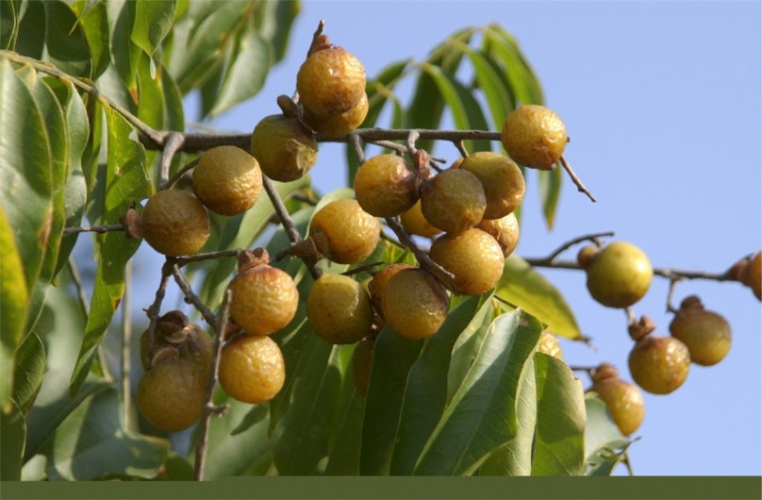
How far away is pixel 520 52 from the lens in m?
2.93

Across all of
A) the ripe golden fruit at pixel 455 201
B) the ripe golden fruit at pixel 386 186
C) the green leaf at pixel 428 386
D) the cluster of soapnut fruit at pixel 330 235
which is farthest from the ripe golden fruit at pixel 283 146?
the green leaf at pixel 428 386

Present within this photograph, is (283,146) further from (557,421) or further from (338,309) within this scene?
(557,421)

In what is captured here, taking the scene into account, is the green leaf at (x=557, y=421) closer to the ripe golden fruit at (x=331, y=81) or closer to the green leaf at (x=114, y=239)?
the ripe golden fruit at (x=331, y=81)

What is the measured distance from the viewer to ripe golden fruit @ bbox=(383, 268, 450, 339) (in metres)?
1.45

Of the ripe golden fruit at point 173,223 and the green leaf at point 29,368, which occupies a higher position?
the ripe golden fruit at point 173,223

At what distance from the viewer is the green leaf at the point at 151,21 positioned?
179cm

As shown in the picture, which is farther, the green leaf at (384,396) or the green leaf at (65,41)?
the green leaf at (65,41)

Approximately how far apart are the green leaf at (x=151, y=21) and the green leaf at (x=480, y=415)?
789 millimetres

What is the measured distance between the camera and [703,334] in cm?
228

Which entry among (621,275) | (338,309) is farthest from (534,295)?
(338,309)

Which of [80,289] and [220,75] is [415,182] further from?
[220,75]

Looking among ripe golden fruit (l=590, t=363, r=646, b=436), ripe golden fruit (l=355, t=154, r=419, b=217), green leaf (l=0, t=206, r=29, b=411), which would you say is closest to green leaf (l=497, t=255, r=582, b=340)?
ripe golden fruit (l=590, t=363, r=646, b=436)

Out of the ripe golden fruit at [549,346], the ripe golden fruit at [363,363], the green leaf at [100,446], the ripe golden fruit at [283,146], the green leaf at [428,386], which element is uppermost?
the ripe golden fruit at [283,146]

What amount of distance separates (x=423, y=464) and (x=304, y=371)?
609 mm
